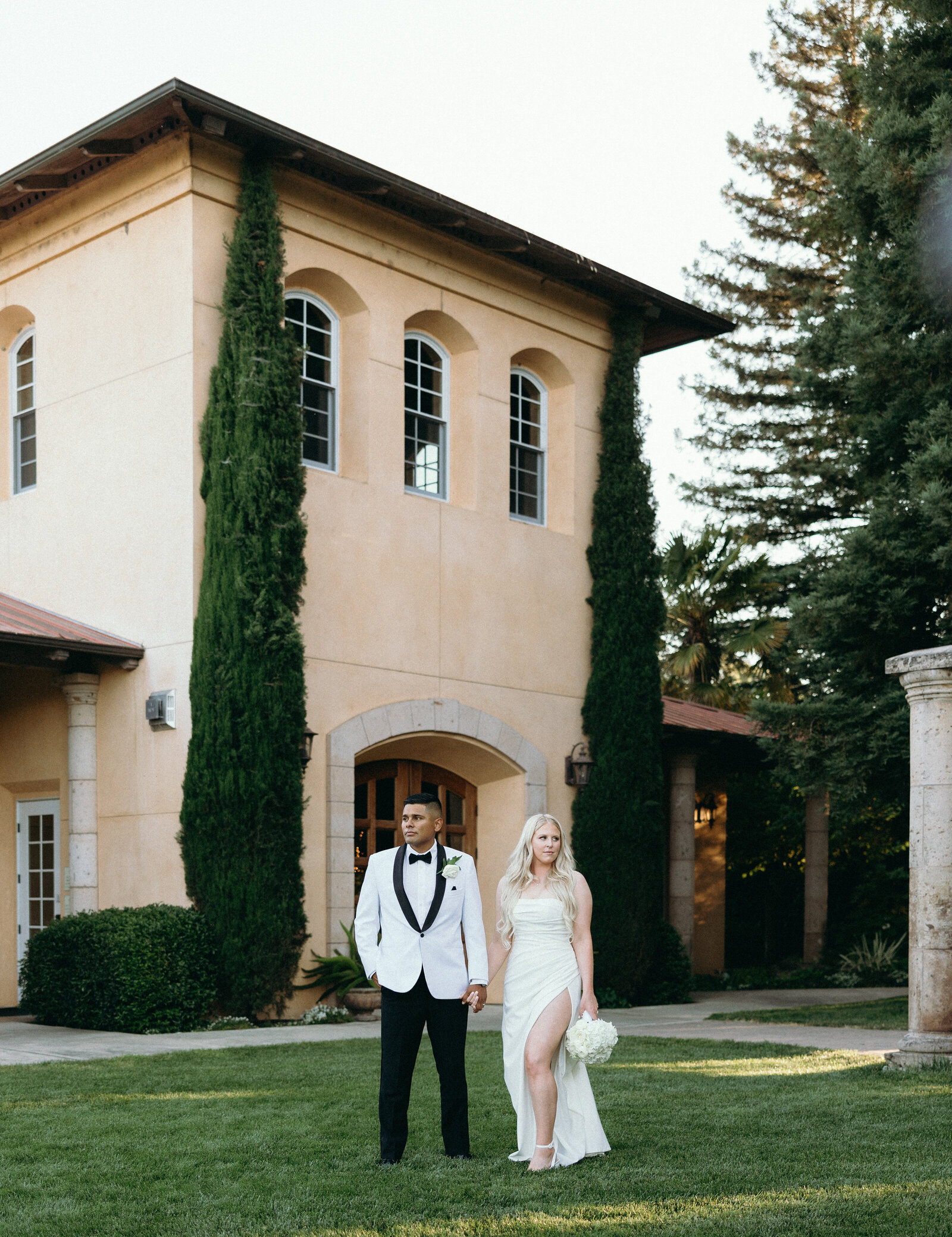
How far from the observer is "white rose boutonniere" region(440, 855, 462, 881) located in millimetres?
6543

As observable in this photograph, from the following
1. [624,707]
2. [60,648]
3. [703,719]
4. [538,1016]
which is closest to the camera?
[538,1016]

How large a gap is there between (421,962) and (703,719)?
14692 mm

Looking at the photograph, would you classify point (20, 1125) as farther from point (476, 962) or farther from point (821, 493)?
point (821, 493)

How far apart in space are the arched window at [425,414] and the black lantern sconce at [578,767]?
11.0 ft

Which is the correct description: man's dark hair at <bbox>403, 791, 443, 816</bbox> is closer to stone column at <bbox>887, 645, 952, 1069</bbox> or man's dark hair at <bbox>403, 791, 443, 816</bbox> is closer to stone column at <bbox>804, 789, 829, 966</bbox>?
stone column at <bbox>887, 645, 952, 1069</bbox>

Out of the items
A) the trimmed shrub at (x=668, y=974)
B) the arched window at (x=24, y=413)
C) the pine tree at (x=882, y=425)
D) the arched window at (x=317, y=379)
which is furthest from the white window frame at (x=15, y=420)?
the trimmed shrub at (x=668, y=974)

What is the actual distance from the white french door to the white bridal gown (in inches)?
379

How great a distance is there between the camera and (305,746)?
45.7 ft

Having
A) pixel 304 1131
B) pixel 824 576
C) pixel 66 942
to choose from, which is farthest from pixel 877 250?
pixel 304 1131

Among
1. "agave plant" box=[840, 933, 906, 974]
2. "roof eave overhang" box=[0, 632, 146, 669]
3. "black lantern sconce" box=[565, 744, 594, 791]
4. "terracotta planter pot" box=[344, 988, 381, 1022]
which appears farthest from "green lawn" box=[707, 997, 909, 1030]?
"roof eave overhang" box=[0, 632, 146, 669]

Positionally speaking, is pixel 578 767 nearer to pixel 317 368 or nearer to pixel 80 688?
pixel 317 368

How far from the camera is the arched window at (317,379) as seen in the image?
1517 centimetres

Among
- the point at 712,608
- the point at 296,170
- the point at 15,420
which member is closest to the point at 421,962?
the point at 296,170

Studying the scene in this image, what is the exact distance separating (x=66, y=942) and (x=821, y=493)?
21641 mm
